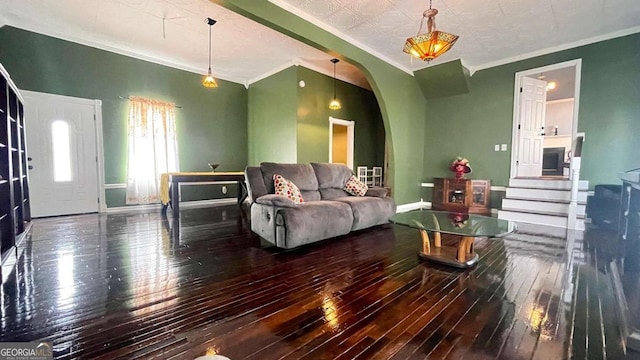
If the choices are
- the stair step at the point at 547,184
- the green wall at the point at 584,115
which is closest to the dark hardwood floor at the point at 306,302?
the stair step at the point at 547,184

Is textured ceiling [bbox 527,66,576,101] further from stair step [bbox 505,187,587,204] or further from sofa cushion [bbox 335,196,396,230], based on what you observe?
sofa cushion [bbox 335,196,396,230]

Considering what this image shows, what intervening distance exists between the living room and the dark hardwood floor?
4.98 feet

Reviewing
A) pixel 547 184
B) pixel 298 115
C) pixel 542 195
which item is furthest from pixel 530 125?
pixel 298 115

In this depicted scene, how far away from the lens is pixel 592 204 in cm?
426

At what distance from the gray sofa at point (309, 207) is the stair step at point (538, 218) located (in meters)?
2.46

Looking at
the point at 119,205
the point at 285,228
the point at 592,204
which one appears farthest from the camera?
the point at 119,205

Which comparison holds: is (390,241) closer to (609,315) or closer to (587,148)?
(609,315)

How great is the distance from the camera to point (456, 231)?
7.88ft

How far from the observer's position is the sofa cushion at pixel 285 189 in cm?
334

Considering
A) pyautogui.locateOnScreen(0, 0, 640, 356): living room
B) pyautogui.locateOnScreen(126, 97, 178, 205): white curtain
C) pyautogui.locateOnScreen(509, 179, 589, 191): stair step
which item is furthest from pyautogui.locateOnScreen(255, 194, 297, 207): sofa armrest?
pyautogui.locateOnScreen(509, 179, 589, 191): stair step

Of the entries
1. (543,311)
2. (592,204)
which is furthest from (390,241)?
(592,204)

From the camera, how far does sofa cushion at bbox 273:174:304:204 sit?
334 cm

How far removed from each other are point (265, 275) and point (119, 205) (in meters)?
4.56

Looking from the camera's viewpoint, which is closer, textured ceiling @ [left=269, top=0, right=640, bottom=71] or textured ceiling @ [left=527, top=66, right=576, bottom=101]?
textured ceiling @ [left=269, top=0, right=640, bottom=71]
